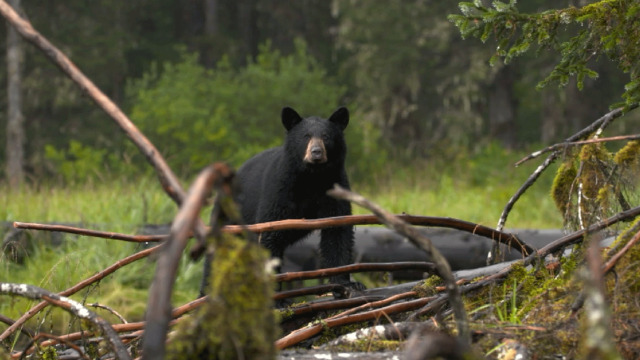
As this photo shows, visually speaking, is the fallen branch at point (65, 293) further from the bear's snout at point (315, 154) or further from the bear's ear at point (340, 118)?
Result: the bear's ear at point (340, 118)

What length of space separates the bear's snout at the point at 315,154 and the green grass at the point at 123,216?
0.95 metres

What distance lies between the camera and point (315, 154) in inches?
175

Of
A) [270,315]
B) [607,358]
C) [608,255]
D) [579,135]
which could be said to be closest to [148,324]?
[270,315]

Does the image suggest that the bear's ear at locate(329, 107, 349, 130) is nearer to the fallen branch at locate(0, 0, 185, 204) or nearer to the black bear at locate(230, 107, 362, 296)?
the black bear at locate(230, 107, 362, 296)

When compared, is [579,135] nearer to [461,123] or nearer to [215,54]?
[461,123]

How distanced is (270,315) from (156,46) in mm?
27131

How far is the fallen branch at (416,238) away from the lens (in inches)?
47.6

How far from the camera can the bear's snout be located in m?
4.45

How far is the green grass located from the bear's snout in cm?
95

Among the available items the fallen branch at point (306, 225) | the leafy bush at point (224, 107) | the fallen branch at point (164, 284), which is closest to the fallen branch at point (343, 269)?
the fallen branch at point (306, 225)

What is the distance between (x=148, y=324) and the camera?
36.6 inches

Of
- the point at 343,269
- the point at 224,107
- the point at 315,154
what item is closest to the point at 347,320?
the point at 343,269

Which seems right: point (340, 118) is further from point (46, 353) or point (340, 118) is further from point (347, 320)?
point (46, 353)

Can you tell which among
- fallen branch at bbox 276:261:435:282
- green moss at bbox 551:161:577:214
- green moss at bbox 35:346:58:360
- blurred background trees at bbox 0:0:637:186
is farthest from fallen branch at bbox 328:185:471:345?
blurred background trees at bbox 0:0:637:186
